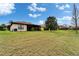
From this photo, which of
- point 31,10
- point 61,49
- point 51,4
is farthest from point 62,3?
point 61,49

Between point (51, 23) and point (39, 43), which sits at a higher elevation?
point (51, 23)

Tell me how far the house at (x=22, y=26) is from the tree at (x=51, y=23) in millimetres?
94

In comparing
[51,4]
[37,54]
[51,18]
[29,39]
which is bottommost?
[37,54]

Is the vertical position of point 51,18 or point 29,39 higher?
point 51,18

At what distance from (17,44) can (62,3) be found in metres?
Result: 0.61

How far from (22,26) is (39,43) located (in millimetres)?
244

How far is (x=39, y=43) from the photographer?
197 centimetres

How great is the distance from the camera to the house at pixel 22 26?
197 centimetres

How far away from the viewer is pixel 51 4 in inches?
77.9

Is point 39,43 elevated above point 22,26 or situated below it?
below

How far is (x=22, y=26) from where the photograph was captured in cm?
200

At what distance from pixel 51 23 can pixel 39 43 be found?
0.24 metres

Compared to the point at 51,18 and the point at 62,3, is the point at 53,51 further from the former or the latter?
the point at 62,3

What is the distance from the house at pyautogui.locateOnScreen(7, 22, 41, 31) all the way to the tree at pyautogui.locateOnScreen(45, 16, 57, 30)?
3.7 inches
